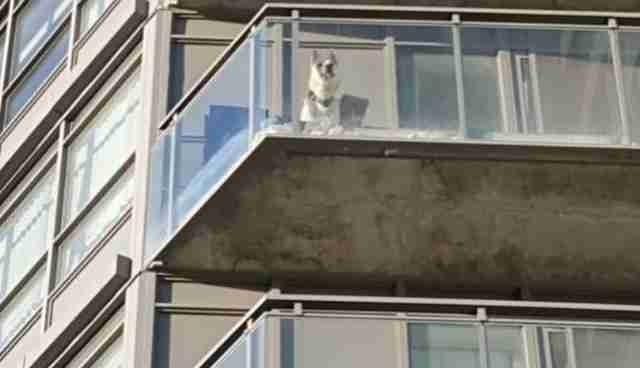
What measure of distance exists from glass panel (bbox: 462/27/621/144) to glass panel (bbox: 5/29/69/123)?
540 cm

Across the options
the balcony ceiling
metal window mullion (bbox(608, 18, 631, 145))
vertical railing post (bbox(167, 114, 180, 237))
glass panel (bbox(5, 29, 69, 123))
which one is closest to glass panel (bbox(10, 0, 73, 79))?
glass panel (bbox(5, 29, 69, 123))

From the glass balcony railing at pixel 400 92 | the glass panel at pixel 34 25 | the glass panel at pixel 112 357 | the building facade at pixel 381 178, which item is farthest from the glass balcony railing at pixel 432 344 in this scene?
the glass panel at pixel 34 25

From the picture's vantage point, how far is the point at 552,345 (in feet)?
50.3

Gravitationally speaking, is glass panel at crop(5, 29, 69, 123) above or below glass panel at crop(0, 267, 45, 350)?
above

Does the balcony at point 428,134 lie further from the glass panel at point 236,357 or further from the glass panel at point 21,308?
the glass panel at point 21,308

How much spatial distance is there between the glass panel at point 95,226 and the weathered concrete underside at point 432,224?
1586 millimetres

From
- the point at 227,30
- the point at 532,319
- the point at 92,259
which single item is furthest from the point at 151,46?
the point at 532,319

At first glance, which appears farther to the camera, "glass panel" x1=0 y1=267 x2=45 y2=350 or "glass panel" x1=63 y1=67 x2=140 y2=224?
"glass panel" x1=0 y1=267 x2=45 y2=350

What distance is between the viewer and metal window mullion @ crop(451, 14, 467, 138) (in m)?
16.8

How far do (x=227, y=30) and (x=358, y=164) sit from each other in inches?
109

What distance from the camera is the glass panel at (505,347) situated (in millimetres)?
15172

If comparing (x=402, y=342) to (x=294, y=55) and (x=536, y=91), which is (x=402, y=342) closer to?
(x=536, y=91)

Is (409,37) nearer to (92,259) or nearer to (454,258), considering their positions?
(454,258)

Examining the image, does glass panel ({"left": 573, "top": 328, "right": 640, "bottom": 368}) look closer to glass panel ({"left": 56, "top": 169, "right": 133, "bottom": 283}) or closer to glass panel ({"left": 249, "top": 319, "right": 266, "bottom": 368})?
glass panel ({"left": 249, "top": 319, "right": 266, "bottom": 368})
